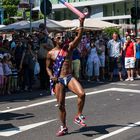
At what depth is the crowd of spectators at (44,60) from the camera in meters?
16.8

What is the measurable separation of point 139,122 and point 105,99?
12.6 feet

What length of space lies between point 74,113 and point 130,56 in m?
8.49

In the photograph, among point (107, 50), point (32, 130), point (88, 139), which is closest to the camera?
point (88, 139)

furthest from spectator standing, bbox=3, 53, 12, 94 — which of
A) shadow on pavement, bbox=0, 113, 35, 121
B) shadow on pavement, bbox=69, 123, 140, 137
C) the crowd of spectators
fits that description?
shadow on pavement, bbox=69, 123, 140, 137

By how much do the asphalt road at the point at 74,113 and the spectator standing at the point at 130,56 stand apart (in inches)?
115

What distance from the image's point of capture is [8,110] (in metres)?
13.0

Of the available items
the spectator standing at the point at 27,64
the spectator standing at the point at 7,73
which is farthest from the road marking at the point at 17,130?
the spectator standing at the point at 27,64

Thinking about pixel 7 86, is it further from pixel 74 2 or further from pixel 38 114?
pixel 74 2

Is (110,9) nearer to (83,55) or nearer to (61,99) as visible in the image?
(83,55)

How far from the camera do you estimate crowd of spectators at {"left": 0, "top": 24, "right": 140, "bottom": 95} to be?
16828mm

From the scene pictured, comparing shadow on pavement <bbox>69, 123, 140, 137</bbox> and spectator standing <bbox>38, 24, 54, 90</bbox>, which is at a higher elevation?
spectator standing <bbox>38, 24, 54, 90</bbox>

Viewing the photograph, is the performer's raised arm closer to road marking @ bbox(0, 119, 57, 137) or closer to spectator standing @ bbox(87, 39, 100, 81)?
road marking @ bbox(0, 119, 57, 137)

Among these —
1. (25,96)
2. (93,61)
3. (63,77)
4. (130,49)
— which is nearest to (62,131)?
(63,77)

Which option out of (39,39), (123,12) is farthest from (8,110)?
(123,12)
